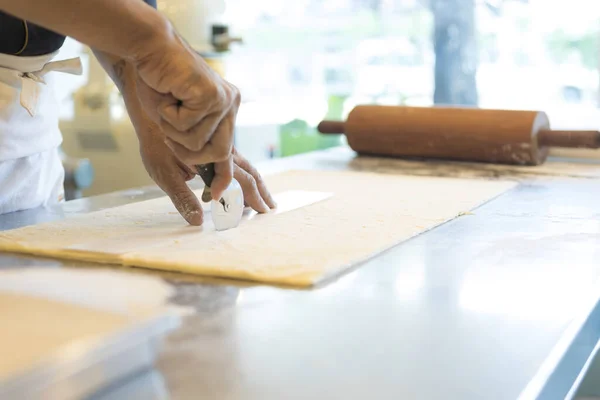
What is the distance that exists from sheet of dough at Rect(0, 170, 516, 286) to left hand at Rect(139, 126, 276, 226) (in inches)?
1.1

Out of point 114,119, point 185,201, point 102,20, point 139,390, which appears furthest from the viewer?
point 114,119

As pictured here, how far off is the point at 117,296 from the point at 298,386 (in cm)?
24

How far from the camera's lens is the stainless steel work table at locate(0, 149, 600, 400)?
44cm

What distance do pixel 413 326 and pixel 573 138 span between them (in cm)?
107

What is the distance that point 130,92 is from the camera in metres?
1.00

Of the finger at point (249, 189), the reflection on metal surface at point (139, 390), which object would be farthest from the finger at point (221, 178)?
the reflection on metal surface at point (139, 390)

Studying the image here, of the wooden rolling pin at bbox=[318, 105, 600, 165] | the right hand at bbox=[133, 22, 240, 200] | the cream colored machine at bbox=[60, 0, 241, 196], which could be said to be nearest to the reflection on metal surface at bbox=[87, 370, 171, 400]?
the right hand at bbox=[133, 22, 240, 200]

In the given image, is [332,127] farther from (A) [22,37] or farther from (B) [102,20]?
(B) [102,20]

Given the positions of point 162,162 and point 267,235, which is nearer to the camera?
point 267,235

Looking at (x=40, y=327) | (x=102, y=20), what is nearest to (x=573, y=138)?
(x=102, y=20)

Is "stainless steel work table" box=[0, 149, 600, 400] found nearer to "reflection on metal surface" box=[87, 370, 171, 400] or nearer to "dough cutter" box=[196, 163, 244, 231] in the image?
"reflection on metal surface" box=[87, 370, 171, 400]

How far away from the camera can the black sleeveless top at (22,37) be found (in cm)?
100

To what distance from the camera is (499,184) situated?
1.28 m

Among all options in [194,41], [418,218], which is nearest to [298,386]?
[418,218]
